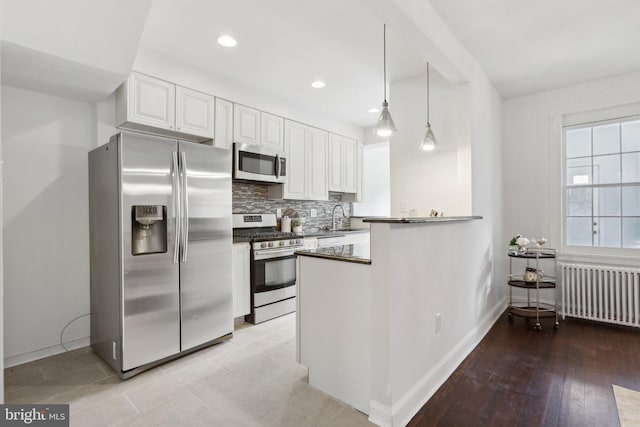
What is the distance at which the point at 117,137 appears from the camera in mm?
2332

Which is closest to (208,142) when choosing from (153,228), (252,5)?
(153,228)

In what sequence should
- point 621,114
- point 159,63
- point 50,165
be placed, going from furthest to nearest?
point 621,114 → point 159,63 → point 50,165

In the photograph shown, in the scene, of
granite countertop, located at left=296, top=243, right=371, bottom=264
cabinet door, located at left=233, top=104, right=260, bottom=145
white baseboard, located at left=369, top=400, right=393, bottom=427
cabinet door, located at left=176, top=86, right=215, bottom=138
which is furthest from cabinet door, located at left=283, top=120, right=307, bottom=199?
white baseboard, located at left=369, top=400, right=393, bottom=427

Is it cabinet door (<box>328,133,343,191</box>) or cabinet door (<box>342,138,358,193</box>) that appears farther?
cabinet door (<box>342,138,358,193</box>)

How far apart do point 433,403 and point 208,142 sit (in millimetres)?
3114

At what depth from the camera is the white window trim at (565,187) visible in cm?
339

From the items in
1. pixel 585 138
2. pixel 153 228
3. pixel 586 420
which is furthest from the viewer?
pixel 585 138

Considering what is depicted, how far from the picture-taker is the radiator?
3.24m

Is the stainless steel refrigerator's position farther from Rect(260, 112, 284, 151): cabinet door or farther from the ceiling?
Rect(260, 112, 284, 151): cabinet door

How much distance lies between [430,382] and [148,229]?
226 centimetres

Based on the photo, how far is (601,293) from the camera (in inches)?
133

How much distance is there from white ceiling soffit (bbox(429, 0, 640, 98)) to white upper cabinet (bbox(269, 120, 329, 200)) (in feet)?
7.31

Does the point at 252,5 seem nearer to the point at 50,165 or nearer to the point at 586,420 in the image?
the point at 50,165

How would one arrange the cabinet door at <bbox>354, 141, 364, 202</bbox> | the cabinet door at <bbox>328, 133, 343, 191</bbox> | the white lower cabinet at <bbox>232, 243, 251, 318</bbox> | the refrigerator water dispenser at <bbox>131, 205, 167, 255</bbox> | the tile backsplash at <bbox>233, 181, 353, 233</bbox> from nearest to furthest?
the refrigerator water dispenser at <bbox>131, 205, 167, 255</bbox>, the white lower cabinet at <bbox>232, 243, 251, 318</bbox>, the tile backsplash at <bbox>233, 181, 353, 233</bbox>, the cabinet door at <bbox>328, 133, 343, 191</bbox>, the cabinet door at <bbox>354, 141, 364, 202</bbox>
